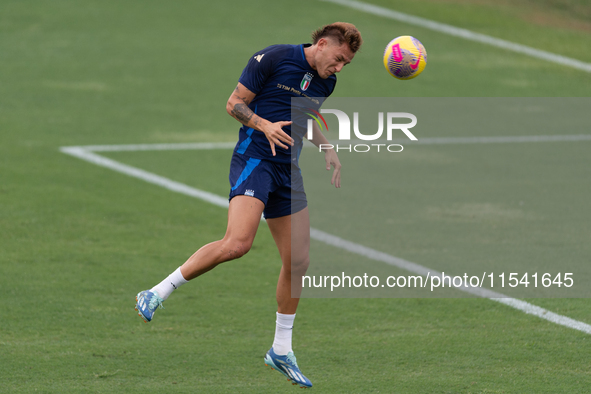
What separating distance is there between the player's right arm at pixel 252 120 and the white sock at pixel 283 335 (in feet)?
4.73

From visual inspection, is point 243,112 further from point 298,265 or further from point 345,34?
point 298,265

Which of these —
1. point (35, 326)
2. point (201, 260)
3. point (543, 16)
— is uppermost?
point (543, 16)

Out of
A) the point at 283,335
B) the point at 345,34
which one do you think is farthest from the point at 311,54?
the point at 283,335

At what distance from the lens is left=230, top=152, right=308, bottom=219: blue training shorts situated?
260 inches

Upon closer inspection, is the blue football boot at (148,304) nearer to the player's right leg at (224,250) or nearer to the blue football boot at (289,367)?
the player's right leg at (224,250)

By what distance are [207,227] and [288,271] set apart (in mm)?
4192

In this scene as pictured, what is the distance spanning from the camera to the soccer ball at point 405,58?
745 centimetres

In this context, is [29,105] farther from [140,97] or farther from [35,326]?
[35,326]

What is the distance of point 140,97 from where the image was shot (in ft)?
59.5

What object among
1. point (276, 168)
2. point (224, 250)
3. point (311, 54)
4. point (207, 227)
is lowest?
point (207, 227)

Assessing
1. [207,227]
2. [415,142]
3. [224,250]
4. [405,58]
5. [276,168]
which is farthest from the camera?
[415,142]

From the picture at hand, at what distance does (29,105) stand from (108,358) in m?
11.4

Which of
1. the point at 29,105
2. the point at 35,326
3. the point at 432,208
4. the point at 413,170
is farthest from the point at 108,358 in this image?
the point at 29,105

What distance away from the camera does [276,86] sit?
22.2 feet
